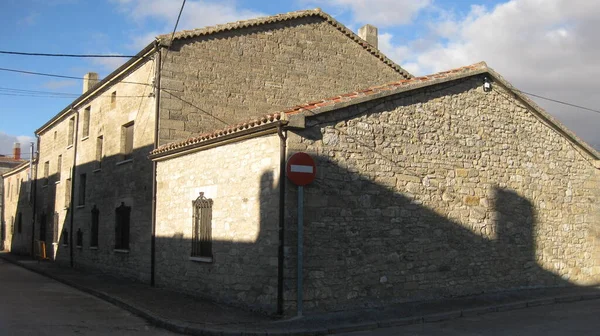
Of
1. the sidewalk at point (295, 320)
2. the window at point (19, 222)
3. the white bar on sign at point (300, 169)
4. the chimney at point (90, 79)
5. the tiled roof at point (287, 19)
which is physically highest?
the chimney at point (90, 79)

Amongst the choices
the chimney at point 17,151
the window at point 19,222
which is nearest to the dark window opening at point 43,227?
the window at point 19,222

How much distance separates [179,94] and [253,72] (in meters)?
2.43

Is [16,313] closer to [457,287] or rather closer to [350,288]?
[350,288]

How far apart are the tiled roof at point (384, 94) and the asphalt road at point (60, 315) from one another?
397cm

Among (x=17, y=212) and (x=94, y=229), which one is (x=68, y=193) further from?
(x=17, y=212)

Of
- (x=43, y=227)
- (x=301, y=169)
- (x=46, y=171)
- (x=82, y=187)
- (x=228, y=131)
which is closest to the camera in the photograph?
(x=301, y=169)

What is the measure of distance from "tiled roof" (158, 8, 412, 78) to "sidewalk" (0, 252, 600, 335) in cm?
695

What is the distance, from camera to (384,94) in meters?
11.1

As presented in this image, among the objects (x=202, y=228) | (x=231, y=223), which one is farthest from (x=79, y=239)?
(x=231, y=223)

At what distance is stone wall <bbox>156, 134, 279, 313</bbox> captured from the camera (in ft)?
32.7

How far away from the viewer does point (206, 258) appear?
38.7ft

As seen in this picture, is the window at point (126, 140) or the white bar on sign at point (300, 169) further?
the window at point (126, 140)

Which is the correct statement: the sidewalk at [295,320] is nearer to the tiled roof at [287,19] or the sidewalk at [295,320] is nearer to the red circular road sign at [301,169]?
the red circular road sign at [301,169]

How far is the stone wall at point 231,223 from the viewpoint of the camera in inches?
393
